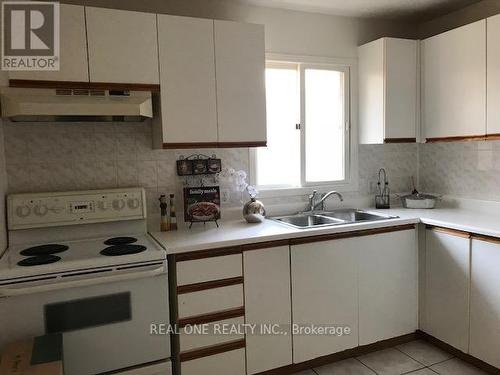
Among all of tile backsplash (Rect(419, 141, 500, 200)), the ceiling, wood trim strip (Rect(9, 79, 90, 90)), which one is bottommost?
tile backsplash (Rect(419, 141, 500, 200))

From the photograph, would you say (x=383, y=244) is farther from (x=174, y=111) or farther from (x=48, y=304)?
(x=48, y=304)

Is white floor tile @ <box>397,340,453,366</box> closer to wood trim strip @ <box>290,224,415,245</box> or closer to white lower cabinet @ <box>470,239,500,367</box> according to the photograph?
white lower cabinet @ <box>470,239,500,367</box>

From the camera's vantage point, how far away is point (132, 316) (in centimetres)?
206

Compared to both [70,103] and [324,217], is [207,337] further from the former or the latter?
[70,103]

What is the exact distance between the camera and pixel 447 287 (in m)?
2.64

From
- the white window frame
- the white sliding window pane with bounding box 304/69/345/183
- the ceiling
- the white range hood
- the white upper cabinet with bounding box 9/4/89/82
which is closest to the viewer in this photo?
the white range hood

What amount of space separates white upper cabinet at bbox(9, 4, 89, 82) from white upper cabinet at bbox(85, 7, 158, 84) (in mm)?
34

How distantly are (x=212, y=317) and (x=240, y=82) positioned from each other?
1388 millimetres

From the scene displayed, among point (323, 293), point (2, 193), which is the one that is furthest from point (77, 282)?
point (323, 293)

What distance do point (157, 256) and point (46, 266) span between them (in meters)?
0.49

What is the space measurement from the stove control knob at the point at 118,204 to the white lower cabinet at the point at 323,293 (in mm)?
1045

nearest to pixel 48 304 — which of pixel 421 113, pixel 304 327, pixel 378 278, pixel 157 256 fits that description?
pixel 157 256

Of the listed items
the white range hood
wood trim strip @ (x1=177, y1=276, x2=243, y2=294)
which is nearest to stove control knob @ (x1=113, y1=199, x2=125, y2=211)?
the white range hood

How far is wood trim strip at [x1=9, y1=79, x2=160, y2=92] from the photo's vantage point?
2.08 metres
